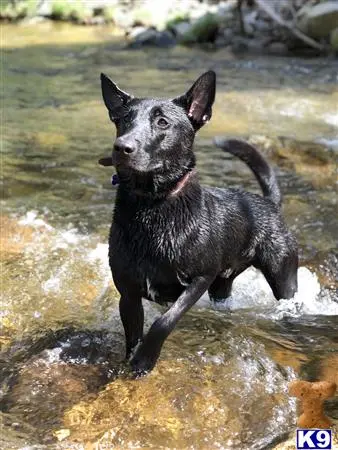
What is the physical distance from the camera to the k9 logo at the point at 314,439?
10.1 ft

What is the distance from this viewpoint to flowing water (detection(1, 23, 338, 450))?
3.32 meters

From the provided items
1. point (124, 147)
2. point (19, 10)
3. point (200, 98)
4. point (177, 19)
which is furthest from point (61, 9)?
point (124, 147)

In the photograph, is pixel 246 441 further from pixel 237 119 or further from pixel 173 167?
pixel 237 119

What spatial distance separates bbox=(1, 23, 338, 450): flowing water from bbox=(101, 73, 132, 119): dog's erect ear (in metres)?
1.39

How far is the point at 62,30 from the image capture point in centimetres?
1997

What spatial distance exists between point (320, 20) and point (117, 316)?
13.3 metres

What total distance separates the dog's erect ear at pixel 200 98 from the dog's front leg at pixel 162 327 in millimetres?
877

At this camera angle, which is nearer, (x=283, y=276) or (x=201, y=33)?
(x=283, y=276)

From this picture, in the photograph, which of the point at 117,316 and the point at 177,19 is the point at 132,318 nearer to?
the point at 117,316

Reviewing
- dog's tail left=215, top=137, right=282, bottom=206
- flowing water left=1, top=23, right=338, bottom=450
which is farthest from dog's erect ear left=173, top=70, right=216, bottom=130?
flowing water left=1, top=23, right=338, bottom=450

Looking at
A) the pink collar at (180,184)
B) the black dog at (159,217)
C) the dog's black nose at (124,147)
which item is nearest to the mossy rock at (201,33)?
the black dog at (159,217)

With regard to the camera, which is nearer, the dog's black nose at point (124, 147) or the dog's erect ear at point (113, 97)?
the dog's black nose at point (124, 147)

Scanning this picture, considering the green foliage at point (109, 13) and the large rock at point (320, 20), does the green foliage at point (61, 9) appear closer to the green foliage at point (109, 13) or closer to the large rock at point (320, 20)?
the green foliage at point (109, 13)

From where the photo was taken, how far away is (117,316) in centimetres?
445
